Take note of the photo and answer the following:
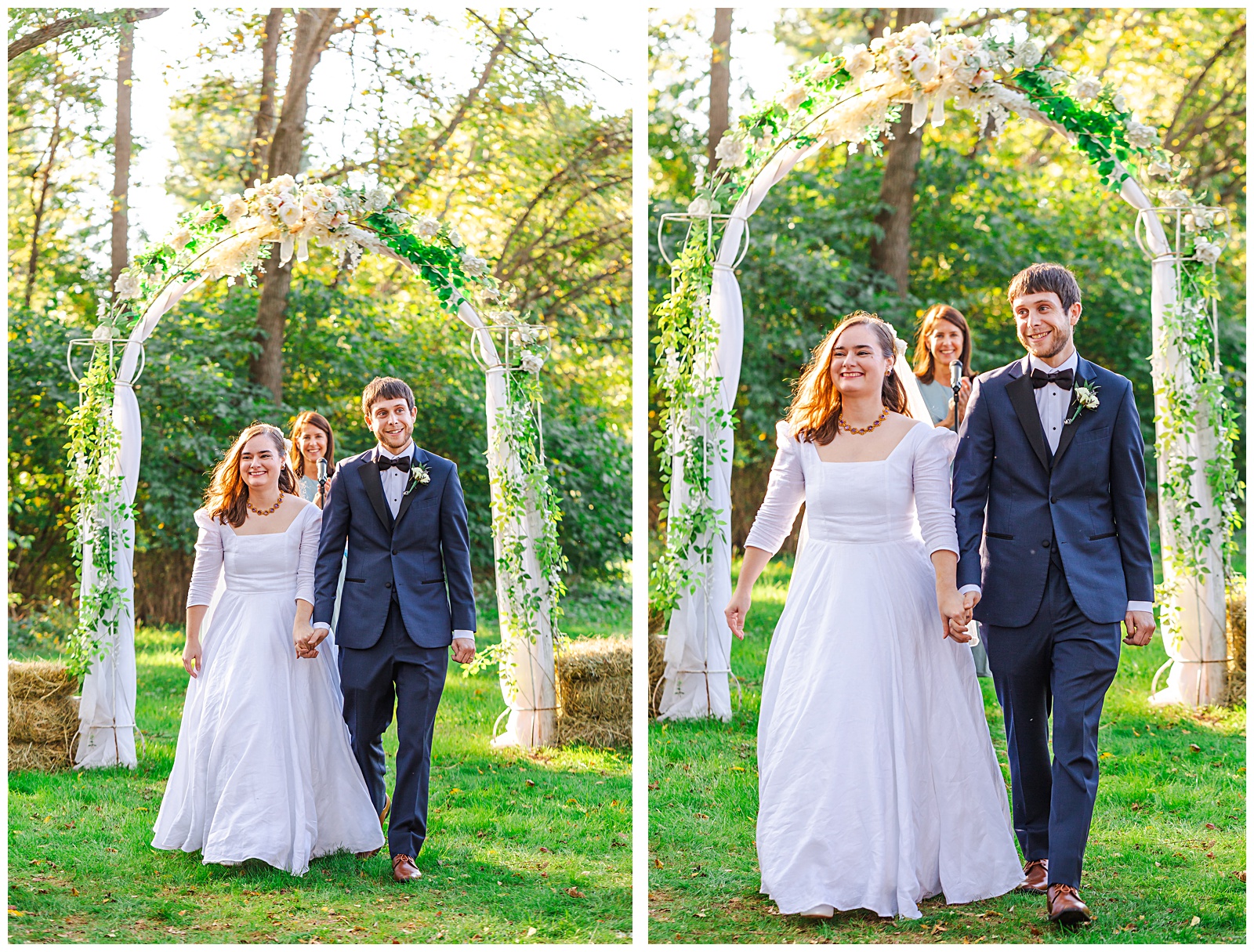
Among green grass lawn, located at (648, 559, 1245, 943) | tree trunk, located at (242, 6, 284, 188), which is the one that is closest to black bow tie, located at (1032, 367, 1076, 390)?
green grass lawn, located at (648, 559, 1245, 943)

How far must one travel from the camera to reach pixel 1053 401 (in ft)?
11.0

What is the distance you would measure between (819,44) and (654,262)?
145 inches

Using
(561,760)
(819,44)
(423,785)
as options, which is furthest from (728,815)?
(819,44)

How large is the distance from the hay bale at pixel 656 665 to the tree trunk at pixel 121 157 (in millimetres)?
7082

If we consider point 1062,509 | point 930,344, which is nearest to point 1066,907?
point 1062,509

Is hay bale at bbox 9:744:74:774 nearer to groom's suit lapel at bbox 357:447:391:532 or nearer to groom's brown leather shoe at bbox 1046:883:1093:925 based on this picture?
groom's suit lapel at bbox 357:447:391:532

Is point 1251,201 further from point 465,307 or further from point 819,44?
point 819,44

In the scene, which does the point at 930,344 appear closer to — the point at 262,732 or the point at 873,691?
the point at 873,691

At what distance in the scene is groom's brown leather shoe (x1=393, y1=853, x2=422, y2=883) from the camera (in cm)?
386

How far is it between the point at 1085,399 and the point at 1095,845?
1.70 m

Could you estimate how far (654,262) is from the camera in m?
10.4

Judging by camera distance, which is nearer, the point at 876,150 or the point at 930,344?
the point at 876,150

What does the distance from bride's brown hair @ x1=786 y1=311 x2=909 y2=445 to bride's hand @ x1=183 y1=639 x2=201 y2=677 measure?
2391 mm

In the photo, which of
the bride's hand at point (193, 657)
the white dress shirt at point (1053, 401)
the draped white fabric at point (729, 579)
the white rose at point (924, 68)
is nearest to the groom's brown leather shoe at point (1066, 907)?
the white dress shirt at point (1053, 401)
